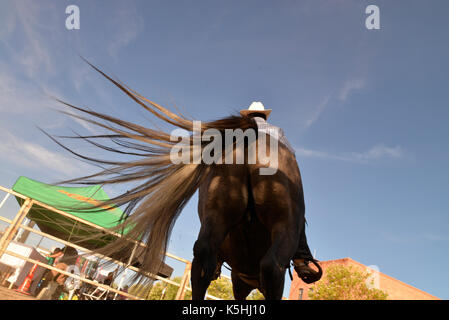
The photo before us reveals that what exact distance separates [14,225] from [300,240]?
747 centimetres

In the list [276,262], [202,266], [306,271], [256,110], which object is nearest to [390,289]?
[306,271]

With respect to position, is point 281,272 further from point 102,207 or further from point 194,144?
point 102,207

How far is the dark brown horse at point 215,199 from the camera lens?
2.20 meters

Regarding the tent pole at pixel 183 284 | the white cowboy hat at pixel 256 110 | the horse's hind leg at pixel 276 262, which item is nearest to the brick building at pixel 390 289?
the tent pole at pixel 183 284

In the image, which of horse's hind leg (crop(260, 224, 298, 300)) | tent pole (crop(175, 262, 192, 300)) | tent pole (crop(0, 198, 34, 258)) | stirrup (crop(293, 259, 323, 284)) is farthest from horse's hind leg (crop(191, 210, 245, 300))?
tent pole (crop(175, 262, 192, 300))

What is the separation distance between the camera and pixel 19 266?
7.13 m

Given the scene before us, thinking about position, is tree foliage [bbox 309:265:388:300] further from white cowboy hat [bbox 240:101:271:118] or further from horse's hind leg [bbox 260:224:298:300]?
horse's hind leg [bbox 260:224:298:300]

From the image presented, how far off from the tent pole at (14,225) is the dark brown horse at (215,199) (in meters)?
6.17

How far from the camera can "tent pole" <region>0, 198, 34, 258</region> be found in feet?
23.0

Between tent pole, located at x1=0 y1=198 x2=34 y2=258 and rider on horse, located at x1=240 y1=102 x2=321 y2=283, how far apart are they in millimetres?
6971

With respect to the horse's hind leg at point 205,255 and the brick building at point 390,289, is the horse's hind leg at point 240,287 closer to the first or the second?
the horse's hind leg at point 205,255
